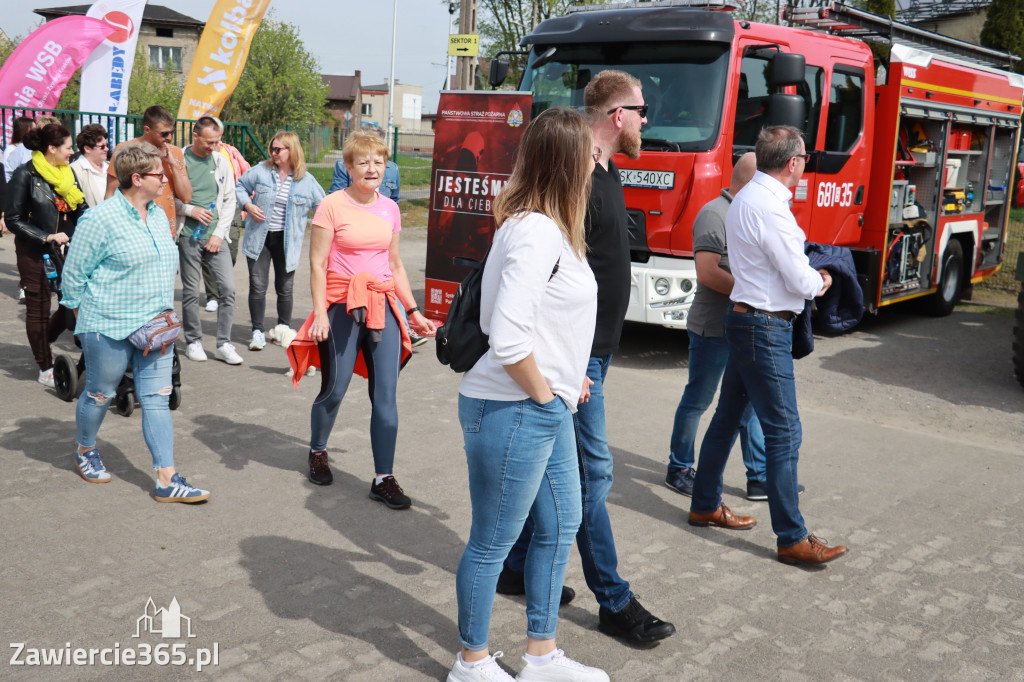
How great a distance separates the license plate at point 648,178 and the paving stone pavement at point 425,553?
6.69ft

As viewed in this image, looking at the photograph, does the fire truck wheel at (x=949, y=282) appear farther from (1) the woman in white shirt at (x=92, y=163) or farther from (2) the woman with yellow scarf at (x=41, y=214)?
(2) the woman with yellow scarf at (x=41, y=214)

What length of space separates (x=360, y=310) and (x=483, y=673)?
2314mm

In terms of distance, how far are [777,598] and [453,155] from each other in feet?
19.8

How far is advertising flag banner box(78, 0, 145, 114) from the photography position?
14078 millimetres

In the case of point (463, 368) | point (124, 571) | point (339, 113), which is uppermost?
point (339, 113)

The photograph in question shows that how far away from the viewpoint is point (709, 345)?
4.93m

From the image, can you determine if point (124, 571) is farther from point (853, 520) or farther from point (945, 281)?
point (945, 281)

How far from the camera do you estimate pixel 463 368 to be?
113 inches

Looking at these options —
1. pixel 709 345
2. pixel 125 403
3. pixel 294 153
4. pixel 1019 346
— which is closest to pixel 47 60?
pixel 294 153

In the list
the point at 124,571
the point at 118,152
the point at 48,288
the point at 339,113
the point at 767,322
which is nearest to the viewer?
the point at 124,571

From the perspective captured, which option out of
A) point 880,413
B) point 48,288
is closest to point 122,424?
point 48,288

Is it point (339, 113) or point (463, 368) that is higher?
point (339, 113)

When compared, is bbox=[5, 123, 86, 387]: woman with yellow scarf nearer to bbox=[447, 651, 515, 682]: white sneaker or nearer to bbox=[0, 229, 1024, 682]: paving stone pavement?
bbox=[0, 229, 1024, 682]: paving stone pavement

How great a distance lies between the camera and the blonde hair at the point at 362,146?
481 centimetres
